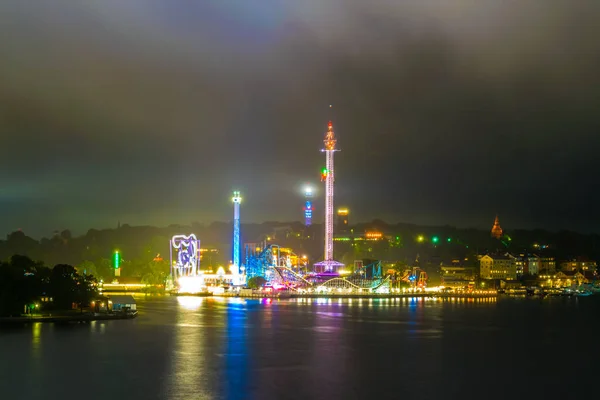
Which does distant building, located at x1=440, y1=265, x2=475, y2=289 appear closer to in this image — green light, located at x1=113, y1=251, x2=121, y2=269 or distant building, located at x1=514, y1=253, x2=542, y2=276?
distant building, located at x1=514, y1=253, x2=542, y2=276

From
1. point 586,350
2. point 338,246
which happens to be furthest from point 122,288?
point 586,350

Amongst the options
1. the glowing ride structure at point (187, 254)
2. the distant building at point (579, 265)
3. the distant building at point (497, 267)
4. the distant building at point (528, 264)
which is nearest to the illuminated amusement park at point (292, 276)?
the glowing ride structure at point (187, 254)

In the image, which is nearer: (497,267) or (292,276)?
(292,276)

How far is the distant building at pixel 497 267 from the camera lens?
86.2 metres

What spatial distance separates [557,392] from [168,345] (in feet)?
45.3

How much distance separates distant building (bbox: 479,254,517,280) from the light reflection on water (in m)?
48.4

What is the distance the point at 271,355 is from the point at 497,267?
68.4 meters

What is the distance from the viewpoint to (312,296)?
60.0 metres

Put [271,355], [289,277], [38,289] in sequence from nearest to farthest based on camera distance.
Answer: [271,355]
[38,289]
[289,277]

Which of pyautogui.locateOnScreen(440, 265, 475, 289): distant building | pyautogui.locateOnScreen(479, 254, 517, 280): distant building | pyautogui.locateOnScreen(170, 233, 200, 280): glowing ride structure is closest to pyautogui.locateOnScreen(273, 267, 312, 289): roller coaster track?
pyautogui.locateOnScreen(170, 233, 200, 280): glowing ride structure

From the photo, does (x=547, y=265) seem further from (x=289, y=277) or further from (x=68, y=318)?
(x=68, y=318)

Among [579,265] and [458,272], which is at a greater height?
[579,265]

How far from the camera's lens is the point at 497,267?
87125 millimetres

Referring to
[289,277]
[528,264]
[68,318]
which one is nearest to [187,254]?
[289,277]
